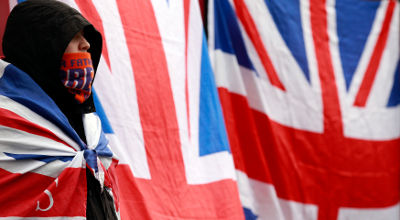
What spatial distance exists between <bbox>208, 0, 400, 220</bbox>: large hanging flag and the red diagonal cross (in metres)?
0.45

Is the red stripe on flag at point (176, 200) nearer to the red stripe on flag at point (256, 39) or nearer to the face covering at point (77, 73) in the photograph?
the face covering at point (77, 73)

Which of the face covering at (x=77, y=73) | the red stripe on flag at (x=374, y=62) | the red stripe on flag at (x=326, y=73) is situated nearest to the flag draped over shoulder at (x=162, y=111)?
the face covering at (x=77, y=73)

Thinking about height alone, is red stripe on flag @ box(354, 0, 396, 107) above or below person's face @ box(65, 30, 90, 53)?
below

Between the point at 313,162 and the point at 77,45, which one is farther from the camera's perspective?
the point at 313,162

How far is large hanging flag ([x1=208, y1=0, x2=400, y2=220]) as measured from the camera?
2.99 meters

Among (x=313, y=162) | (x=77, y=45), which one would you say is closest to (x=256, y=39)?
(x=313, y=162)

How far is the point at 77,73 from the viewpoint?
5.46 ft

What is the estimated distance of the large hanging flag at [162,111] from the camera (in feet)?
7.36

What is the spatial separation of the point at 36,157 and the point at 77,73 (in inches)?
11.8

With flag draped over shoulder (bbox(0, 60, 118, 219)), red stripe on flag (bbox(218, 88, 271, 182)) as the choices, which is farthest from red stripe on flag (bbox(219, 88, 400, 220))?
flag draped over shoulder (bbox(0, 60, 118, 219))

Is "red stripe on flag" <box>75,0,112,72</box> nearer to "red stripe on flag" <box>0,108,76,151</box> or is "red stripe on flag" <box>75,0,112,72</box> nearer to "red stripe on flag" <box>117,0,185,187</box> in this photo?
"red stripe on flag" <box>117,0,185,187</box>

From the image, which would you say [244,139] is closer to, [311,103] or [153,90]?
[311,103]

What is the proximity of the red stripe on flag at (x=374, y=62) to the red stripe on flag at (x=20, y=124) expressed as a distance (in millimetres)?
2451

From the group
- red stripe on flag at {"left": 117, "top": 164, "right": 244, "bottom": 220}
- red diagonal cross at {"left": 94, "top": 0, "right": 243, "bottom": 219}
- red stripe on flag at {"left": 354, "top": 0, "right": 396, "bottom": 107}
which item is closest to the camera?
red stripe on flag at {"left": 117, "top": 164, "right": 244, "bottom": 220}
